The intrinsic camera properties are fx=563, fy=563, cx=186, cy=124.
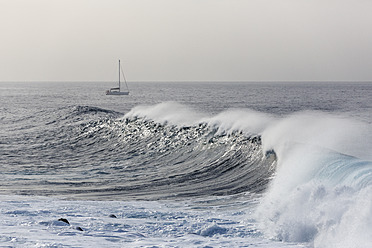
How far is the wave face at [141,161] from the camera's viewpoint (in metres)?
19.1

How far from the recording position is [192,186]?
19.5 metres

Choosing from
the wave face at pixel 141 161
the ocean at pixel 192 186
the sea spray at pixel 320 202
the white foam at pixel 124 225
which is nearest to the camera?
the sea spray at pixel 320 202

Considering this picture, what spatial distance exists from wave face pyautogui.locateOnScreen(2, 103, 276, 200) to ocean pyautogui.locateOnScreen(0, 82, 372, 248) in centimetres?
7

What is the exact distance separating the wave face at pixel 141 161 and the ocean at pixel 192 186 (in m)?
0.07

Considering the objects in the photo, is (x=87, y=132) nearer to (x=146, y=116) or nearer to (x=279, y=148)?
(x=146, y=116)

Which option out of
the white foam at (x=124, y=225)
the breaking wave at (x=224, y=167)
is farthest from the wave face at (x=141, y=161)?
the white foam at (x=124, y=225)

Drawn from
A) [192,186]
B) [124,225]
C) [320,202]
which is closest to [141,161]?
[192,186]

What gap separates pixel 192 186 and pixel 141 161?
6.81 metres

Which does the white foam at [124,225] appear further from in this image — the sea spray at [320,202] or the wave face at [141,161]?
the wave face at [141,161]

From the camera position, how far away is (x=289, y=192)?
47.2 ft

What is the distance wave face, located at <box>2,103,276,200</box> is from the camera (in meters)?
19.1

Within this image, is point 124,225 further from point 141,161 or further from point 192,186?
point 141,161

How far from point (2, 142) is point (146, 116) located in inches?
421

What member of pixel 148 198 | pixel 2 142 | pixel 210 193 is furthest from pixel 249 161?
pixel 2 142
